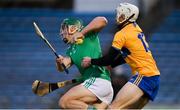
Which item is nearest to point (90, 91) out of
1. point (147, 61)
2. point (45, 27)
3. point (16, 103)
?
point (147, 61)

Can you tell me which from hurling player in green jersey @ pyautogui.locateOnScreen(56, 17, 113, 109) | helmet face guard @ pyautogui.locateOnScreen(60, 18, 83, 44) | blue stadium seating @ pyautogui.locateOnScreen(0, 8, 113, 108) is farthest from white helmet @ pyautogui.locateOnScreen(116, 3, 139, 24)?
blue stadium seating @ pyautogui.locateOnScreen(0, 8, 113, 108)

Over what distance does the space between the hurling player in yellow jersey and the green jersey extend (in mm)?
146

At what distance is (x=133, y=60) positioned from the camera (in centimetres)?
738

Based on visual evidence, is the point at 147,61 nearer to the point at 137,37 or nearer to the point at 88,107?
the point at 137,37

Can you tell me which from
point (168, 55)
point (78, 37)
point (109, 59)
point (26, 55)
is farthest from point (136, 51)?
point (168, 55)

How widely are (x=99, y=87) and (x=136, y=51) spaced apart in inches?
21.8

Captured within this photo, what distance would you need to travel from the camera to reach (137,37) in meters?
7.39

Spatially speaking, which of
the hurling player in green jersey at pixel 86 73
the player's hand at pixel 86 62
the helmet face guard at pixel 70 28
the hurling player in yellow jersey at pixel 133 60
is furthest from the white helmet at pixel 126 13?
the player's hand at pixel 86 62

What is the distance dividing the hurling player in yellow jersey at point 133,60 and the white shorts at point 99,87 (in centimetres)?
12

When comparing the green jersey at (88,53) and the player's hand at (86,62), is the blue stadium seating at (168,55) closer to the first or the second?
the green jersey at (88,53)

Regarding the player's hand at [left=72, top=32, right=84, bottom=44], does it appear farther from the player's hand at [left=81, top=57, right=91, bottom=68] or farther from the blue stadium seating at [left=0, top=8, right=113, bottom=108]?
the blue stadium seating at [left=0, top=8, right=113, bottom=108]

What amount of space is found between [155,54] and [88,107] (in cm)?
727

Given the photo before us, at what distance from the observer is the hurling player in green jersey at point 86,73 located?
23.6 ft

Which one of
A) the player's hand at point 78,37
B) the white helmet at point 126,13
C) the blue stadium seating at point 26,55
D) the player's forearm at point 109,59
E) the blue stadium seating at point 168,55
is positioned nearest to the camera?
the player's forearm at point 109,59
